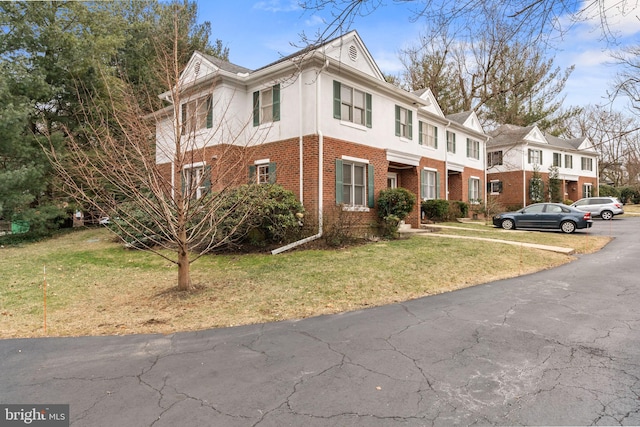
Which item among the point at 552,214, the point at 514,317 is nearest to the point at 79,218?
the point at 514,317

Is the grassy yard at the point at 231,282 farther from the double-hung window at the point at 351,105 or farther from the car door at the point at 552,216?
the double-hung window at the point at 351,105

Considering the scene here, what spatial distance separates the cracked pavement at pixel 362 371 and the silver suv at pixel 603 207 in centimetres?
2467

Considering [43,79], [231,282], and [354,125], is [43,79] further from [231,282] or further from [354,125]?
[231,282]

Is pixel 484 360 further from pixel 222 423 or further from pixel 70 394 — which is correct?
pixel 70 394

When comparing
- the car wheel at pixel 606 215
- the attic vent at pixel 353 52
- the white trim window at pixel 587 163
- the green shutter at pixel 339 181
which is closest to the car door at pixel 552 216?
the green shutter at pixel 339 181

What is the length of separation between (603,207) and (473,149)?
10036 millimetres

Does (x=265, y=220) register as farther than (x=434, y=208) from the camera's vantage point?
No

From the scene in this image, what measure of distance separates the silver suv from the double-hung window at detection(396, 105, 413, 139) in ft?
57.4

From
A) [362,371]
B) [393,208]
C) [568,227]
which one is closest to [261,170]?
[393,208]

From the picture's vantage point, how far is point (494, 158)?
106 feet

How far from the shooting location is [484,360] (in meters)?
4.00

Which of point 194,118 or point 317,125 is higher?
point 317,125

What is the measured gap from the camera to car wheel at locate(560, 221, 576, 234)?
16875 millimetres

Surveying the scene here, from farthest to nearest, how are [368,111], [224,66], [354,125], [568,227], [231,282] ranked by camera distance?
[568,227] < [224,66] < [368,111] < [354,125] < [231,282]
